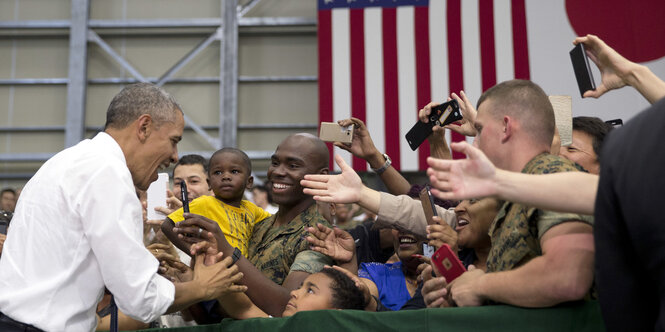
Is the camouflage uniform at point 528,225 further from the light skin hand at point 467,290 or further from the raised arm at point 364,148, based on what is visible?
the raised arm at point 364,148

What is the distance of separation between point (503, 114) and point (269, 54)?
707 centimetres

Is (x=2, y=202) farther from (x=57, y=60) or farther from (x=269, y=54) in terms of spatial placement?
(x=269, y=54)

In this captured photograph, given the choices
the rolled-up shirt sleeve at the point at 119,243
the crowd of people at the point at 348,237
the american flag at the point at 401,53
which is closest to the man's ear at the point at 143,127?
the crowd of people at the point at 348,237

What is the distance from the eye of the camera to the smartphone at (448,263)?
6.98 feet

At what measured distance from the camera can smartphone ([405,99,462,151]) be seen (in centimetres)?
315

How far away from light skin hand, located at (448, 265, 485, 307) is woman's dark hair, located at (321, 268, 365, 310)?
52cm

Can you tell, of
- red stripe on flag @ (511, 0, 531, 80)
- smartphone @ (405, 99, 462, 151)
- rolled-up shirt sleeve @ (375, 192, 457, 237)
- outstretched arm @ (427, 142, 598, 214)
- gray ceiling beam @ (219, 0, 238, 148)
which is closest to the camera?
outstretched arm @ (427, 142, 598, 214)

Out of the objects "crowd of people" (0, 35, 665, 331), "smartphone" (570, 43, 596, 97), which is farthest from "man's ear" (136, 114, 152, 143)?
"smartphone" (570, 43, 596, 97)

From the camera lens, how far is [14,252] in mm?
2182

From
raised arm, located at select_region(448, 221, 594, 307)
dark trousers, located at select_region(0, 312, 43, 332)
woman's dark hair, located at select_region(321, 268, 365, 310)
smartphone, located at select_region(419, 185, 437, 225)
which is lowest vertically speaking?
dark trousers, located at select_region(0, 312, 43, 332)

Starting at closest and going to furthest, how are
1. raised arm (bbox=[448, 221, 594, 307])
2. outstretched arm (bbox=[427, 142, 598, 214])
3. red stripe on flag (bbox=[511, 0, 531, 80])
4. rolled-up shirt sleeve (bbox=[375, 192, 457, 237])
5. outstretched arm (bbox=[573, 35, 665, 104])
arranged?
1. outstretched arm (bbox=[427, 142, 598, 214])
2. raised arm (bbox=[448, 221, 594, 307])
3. outstretched arm (bbox=[573, 35, 665, 104])
4. rolled-up shirt sleeve (bbox=[375, 192, 457, 237])
5. red stripe on flag (bbox=[511, 0, 531, 80])

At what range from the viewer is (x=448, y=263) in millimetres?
2150

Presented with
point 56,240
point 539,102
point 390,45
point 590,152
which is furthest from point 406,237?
point 390,45

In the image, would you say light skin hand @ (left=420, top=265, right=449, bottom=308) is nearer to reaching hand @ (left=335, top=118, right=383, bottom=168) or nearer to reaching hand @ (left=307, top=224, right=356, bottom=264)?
reaching hand @ (left=307, top=224, right=356, bottom=264)
